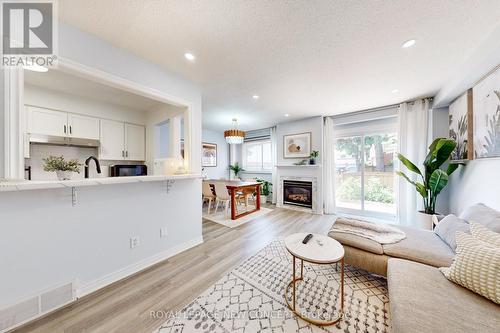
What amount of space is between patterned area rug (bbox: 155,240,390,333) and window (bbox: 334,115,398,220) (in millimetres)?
2779

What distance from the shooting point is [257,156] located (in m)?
6.43

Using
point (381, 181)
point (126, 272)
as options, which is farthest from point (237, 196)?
point (381, 181)

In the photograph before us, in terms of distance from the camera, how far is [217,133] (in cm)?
642

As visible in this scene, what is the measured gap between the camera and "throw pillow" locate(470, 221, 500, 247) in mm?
1230

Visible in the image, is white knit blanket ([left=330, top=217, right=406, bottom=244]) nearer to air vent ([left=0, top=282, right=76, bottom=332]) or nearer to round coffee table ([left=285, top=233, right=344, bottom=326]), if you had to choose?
round coffee table ([left=285, top=233, right=344, bottom=326])

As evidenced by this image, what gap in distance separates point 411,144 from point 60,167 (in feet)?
17.6

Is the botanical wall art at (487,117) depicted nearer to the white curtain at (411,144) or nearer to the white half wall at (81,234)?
the white curtain at (411,144)

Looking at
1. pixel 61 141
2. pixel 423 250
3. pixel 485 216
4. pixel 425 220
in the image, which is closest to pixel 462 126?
pixel 425 220

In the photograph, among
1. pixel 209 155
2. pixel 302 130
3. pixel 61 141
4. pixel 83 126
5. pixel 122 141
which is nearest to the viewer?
pixel 61 141

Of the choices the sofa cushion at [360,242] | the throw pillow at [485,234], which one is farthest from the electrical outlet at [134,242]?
the throw pillow at [485,234]

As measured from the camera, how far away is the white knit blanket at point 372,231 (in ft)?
6.12

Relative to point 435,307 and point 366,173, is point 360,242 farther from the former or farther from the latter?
point 366,173
